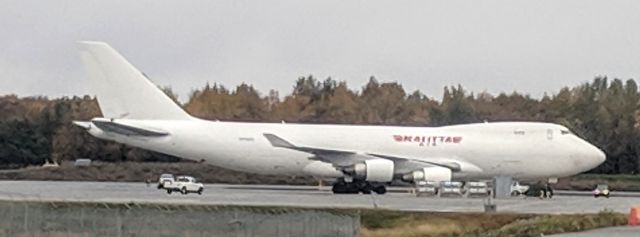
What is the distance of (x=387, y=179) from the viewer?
57.1 metres

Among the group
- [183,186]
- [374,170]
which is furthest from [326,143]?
[183,186]

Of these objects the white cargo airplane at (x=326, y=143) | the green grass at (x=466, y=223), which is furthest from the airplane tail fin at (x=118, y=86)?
the green grass at (x=466, y=223)

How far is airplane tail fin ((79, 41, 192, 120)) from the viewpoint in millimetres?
58969

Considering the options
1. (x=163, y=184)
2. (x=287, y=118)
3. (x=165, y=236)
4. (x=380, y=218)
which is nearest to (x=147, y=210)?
(x=165, y=236)

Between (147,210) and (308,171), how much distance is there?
2865 cm

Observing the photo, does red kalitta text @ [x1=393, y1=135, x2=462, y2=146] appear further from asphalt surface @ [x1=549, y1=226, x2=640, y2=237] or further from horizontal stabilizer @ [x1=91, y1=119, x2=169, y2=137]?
asphalt surface @ [x1=549, y1=226, x2=640, y2=237]

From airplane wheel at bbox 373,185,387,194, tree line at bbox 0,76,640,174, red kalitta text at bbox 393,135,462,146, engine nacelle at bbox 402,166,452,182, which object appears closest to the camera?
engine nacelle at bbox 402,166,452,182

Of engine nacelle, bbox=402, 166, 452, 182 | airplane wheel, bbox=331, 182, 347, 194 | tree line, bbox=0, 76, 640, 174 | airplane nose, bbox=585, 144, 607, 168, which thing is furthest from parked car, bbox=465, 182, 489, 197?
tree line, bbox=0, 76, 640, 174

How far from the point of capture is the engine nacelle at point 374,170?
185 ft

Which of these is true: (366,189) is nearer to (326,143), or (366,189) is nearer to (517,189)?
(326,143)

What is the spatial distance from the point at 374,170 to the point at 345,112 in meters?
53.1

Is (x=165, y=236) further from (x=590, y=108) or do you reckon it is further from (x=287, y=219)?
(x=590, y=108)

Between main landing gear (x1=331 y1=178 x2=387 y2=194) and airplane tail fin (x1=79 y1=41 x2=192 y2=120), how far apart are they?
28.3 feet

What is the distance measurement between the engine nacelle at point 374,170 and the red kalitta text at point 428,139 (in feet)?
8.62
